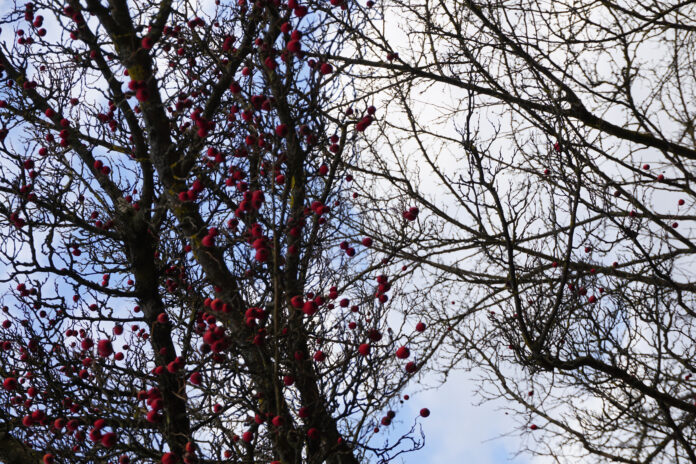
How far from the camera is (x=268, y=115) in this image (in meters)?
3.21

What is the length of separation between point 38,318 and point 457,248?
5.71m

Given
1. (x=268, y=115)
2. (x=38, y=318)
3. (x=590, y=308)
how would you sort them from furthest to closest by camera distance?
(x=590, y=308)
(x=38, y=318)
(x=268, y=115)

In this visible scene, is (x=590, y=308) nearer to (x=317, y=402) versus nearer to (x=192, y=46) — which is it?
(x=317, y=402)

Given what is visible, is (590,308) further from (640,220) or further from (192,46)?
(192,46)

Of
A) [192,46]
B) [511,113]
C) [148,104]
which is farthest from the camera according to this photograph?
[511,113]

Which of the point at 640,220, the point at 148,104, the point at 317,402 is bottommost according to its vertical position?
the point at 317,402

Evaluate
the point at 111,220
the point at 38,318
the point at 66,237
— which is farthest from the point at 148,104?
the point at 38,318

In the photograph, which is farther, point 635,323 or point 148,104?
point 635,323

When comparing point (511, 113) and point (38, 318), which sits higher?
point (511, 113)

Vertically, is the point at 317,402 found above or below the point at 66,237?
below

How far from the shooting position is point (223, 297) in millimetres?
4016

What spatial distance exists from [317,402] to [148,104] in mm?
2994

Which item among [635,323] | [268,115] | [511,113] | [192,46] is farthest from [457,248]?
[268,115]

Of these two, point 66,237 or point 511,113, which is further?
point 511,113
